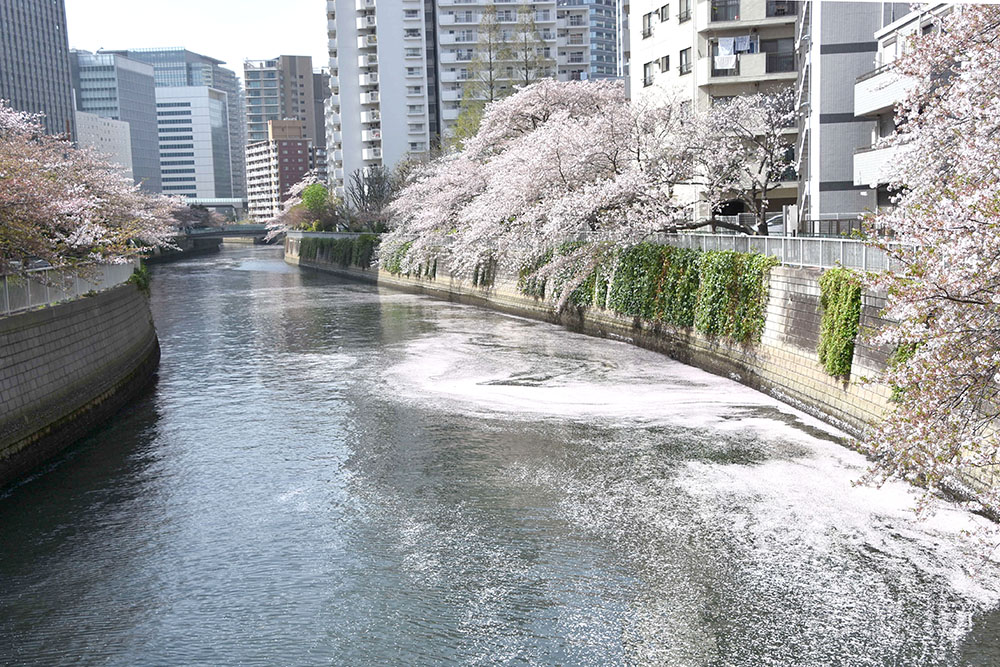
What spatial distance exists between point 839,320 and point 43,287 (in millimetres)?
15364

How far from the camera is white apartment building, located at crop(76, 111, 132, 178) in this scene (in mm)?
135750

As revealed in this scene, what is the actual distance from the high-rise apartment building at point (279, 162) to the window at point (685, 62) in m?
126

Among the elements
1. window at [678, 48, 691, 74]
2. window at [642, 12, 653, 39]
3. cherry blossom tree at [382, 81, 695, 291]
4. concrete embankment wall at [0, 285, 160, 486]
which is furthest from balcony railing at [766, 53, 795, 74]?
concrete embankment wall at [0, 285, 160, 486]

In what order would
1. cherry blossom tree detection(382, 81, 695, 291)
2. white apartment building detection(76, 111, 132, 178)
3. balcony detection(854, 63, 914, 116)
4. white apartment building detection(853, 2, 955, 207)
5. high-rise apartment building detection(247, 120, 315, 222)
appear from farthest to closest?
high-rise apartment building detection(247, 120, 315, 222)
white apartment building detection(76, 111, 132, 178)
cherry blossom tree detection(382, 81, 695, 291)
balcony detection(854, 63, 914, 116)
white apartment building detection(853, 2, 955, 207)

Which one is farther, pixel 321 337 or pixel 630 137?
pixel 321 337

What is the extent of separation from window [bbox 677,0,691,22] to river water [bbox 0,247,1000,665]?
71.7 ft

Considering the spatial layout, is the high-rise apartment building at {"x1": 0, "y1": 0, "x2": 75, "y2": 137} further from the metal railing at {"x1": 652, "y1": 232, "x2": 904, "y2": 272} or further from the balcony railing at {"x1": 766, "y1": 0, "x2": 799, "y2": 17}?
the metal railing at {"x1": 652, "y1": 232, "x2": 904, "y2": 272}

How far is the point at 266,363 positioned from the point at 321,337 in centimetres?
520

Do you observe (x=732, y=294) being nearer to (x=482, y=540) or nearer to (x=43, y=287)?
(x=482, y=540)

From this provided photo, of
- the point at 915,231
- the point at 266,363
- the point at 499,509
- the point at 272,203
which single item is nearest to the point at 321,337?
the point at 266,363

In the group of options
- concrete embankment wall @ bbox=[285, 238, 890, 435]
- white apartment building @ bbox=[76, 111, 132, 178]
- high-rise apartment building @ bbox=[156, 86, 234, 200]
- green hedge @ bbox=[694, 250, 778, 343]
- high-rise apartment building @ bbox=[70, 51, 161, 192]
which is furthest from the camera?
high-rise apartment building @ bbox=[156, 86, 234, 200]

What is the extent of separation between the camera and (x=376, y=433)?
56.3 feet

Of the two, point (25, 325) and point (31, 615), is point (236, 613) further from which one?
point (25, 325)

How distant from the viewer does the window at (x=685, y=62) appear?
122 ft
